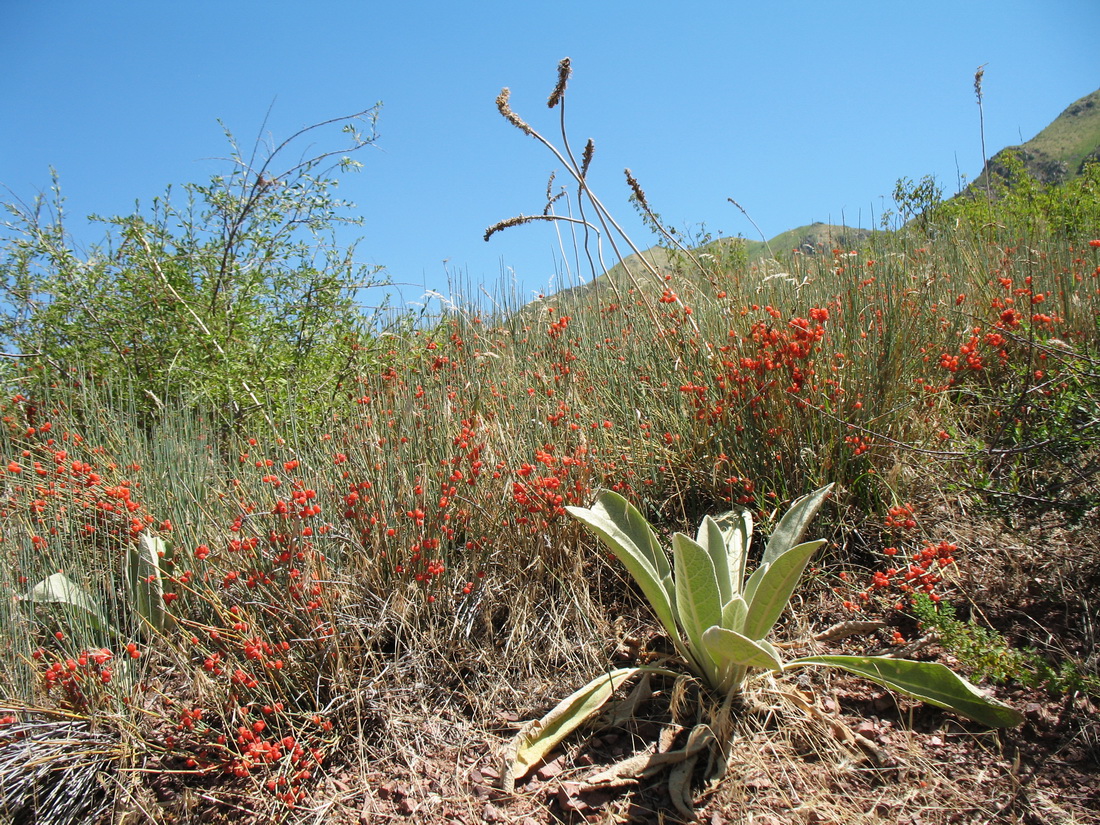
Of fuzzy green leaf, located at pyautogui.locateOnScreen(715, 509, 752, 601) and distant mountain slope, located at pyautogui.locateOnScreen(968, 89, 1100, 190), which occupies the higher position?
distant mountain slope, located at pyautogui.locateOnScreen(968, 89, 1100, 190)

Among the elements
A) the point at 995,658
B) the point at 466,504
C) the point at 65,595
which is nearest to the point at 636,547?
the point at 466,504

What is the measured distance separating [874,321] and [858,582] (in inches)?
39.8

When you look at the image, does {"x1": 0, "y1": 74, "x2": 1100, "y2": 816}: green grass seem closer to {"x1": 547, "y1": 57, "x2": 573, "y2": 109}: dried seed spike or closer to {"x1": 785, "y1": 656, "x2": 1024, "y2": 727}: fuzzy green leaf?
{"x1": 785, "y1": 656, "x2": 1024, "y2": 727}: fuzzy green leaf

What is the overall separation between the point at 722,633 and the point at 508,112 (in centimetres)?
200

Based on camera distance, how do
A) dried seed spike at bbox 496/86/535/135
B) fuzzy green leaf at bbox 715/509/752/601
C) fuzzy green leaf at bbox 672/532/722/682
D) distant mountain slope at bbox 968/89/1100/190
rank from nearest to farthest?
fuzzy green leaf at bbox 672/532/722/682, fuzzy green leaf at bbox 715/509/752/601, dried seed spike at bbox 496/86/535/135, distant mountain slope at bbox 968/89/1100/190

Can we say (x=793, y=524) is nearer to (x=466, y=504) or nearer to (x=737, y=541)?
(x=737, y=541)

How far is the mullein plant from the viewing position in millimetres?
1561

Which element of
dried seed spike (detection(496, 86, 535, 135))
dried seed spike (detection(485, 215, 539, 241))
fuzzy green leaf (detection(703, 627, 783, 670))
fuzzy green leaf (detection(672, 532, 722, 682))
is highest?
dried seed spike (detection(496, 86, 535, 135))

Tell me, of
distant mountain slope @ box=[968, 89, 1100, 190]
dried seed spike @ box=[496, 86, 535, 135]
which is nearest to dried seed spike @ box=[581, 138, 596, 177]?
dried seed spike @ box=[496, 86, 535, 135]

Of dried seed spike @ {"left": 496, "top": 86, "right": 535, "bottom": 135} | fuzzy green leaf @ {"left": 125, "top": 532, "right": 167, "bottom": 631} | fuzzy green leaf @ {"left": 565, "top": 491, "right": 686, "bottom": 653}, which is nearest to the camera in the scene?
fuzzy green leaf @ {"left": 565, "top": 491, "right": 686, "bottom": 653}

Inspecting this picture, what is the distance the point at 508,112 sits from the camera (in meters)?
2.42

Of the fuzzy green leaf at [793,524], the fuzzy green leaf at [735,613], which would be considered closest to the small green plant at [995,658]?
the fuzzy green leaf at [793,524]

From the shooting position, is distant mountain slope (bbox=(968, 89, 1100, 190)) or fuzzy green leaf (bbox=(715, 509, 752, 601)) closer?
fuzzy green leaf (bbox=(715, 509, 752, 601))

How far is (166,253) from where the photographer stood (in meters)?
3.67
